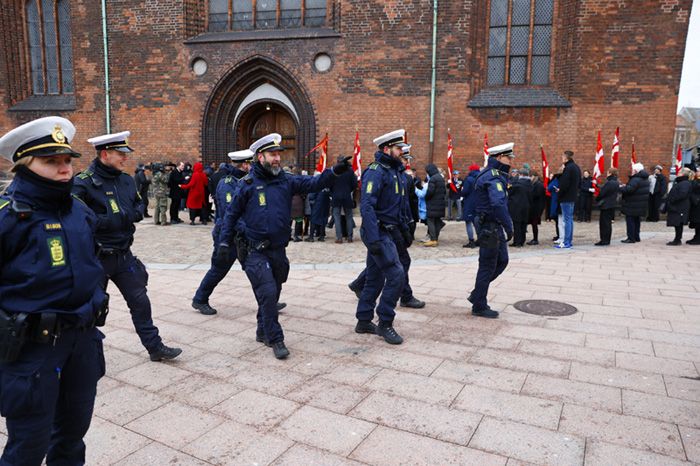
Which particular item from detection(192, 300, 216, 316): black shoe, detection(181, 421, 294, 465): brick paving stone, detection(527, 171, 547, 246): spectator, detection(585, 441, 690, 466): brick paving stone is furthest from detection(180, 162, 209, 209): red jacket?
detection(585, 441, 690, 466): brick paving stone

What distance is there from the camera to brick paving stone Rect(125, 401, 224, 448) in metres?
3.32

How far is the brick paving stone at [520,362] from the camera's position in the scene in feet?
14.5

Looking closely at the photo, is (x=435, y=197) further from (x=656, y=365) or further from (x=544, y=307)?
(x=656, y=365)

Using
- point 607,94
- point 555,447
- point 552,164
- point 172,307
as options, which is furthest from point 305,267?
point 607,94

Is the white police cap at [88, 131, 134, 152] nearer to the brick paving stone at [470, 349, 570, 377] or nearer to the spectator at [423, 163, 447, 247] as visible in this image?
the brick paving stone at [470, 349, 570, 377]

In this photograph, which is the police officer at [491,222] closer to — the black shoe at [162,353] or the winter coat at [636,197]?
the black shoe at [162,353]

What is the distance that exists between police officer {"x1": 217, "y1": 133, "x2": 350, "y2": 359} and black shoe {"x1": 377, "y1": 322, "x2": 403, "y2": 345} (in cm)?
99

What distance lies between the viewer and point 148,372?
4.42 meters

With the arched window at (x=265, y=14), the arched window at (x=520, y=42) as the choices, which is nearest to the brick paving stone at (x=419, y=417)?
the arched window at (x=520, y=42)

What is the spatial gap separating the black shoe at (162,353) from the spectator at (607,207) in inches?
377

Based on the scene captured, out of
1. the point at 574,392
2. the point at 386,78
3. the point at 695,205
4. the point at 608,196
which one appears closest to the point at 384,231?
the point at 574,392

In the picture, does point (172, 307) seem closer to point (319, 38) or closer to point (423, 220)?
point (423, 220)

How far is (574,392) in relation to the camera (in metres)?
3.97

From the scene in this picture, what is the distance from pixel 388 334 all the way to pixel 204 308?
232 cm
